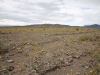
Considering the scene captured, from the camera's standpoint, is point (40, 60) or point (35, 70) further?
point (40, 60)

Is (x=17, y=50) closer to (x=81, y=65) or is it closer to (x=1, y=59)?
(x=1, y=59)

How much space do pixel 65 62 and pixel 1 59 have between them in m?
3.16

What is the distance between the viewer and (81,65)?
496cm

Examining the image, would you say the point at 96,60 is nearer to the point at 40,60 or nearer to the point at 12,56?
the point at 40,60

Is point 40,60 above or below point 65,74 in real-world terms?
above

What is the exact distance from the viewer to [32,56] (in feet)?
18.1

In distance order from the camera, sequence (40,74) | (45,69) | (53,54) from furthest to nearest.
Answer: (53,54) → (45,69) → (40,74)

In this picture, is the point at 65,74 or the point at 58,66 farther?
the point at 58,66

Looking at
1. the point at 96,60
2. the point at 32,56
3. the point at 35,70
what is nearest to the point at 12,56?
the point at 32,56

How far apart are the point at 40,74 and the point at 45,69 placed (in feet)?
1.18

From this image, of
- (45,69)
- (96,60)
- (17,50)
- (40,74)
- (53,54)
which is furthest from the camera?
(17,50)

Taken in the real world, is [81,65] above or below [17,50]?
below

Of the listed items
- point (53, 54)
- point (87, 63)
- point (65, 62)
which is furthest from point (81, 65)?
point (53, 54)

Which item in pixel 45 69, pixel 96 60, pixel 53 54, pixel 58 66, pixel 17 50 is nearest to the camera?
pixel 45 69
